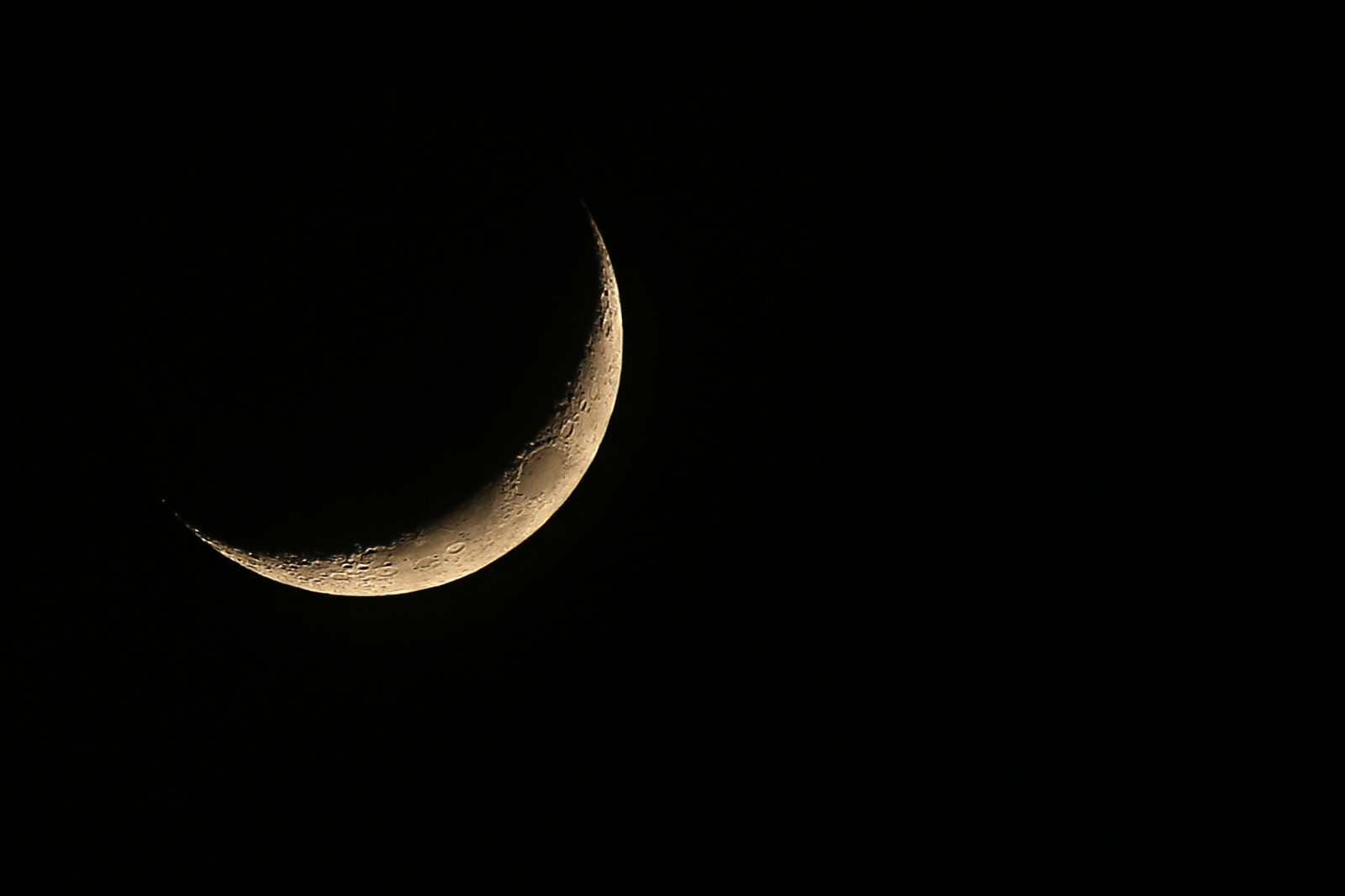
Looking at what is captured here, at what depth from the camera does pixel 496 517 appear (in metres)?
1.49

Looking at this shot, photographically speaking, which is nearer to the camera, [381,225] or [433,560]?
[381,225]

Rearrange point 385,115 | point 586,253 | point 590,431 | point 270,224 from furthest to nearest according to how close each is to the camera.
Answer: point 590,431
point 586,253
point 385,115
point 270,224

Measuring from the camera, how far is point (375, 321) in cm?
119

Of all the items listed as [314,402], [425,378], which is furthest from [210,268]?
[425,378]

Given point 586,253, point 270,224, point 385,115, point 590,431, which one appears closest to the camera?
point 270,224

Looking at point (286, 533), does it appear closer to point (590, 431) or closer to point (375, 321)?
point (375, 321)

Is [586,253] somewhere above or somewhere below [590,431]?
above

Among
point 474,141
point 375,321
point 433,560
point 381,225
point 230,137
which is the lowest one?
point 433,560

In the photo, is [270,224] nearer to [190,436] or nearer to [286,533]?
[190,436]

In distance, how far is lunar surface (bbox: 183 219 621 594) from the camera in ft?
4.59

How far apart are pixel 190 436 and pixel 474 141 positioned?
0.79 metres

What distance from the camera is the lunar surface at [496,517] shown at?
4.59ft

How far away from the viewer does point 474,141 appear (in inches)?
52.4

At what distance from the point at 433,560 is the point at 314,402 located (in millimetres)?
463
